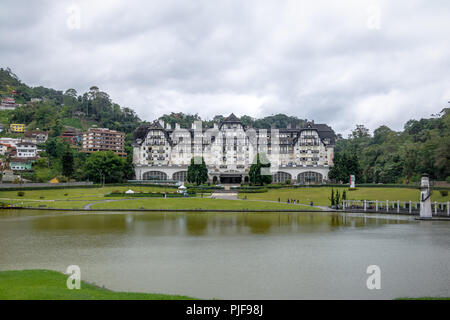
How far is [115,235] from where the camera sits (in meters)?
32.8

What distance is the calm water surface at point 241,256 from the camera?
17953 millimetres

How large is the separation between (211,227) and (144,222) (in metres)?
8.35

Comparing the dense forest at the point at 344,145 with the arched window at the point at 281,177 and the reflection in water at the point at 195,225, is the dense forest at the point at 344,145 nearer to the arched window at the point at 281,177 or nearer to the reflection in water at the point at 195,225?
the arched window at the point at 281,177

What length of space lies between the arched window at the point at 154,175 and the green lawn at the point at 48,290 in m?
86.4

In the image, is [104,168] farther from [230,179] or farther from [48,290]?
[48,290]

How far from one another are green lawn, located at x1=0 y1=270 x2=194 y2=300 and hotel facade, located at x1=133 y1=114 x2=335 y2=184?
282ft

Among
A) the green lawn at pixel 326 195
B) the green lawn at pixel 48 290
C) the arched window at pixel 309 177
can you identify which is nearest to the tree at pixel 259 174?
the green lawn at pixel 326 195

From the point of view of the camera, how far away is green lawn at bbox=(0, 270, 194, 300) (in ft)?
47.3

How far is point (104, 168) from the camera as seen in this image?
9312cm

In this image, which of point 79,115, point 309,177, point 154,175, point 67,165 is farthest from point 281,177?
point 79,115

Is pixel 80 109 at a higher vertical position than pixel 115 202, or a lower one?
higher

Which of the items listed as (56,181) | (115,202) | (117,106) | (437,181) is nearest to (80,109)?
(117,106)

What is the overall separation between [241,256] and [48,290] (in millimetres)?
12338
